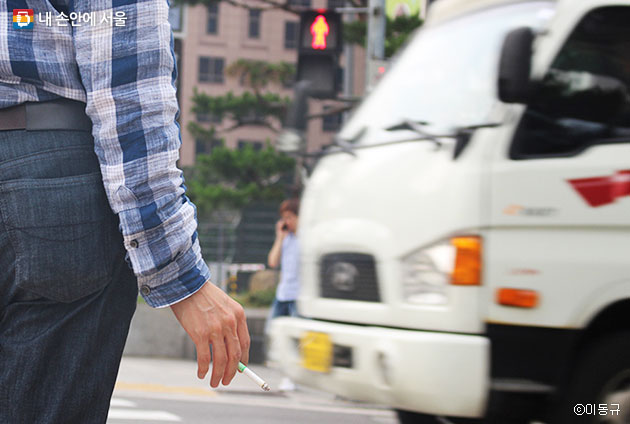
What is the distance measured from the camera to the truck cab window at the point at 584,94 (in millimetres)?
4422

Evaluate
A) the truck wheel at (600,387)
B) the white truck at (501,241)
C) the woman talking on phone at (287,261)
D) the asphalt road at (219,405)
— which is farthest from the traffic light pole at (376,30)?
the truck wheel at (600,387)

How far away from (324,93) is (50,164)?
14.8ft

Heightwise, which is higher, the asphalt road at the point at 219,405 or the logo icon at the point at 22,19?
the logo icon at the point at 22,19

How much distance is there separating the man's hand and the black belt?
33cm

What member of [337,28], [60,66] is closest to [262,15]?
[337,28]

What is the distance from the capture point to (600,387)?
4.15 m

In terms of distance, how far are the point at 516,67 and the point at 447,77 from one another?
0.72 meters

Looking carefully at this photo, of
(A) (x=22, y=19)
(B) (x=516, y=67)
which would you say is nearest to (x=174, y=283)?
(A) (x=22, y=19)

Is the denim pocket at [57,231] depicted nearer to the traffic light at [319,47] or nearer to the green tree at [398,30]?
the traffic light at [319,47]

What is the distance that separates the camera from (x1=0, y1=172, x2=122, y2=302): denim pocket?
152 cm

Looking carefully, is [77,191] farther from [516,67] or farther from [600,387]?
[600,387]

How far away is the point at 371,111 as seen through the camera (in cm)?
539

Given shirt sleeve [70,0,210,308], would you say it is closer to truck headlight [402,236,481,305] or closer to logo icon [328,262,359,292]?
truck headlight [402,236,481,305]

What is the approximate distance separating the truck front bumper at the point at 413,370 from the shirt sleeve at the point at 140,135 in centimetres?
272
